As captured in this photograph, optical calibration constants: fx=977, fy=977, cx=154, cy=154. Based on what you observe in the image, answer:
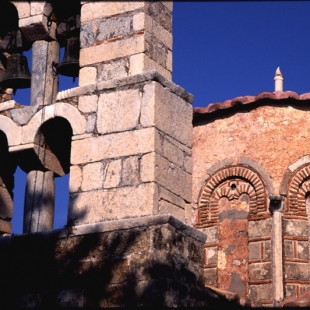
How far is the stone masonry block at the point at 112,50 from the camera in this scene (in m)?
6.79

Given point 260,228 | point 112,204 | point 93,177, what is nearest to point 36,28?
point 93,177

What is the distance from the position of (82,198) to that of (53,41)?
1.53 m

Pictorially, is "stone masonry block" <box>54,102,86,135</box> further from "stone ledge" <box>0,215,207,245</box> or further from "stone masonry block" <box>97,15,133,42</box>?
"stone ledge" <box>0,215,207,245</box>

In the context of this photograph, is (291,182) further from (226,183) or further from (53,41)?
(53,41)

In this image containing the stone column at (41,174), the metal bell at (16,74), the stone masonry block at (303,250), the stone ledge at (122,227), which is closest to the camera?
the stone ledge at (122,227)

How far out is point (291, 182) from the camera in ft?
41.7

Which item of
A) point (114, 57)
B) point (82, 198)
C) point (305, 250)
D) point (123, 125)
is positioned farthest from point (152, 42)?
point (305, 250)

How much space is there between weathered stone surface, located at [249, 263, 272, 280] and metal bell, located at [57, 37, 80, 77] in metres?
5.58

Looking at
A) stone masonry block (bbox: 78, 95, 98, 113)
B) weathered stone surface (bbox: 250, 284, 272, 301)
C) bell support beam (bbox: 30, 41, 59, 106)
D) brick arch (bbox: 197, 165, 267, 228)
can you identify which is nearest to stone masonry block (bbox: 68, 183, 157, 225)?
stone masonry block (bbox: 78, 95, 98, 113)

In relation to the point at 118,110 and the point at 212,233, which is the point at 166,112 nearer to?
the point at 118,110

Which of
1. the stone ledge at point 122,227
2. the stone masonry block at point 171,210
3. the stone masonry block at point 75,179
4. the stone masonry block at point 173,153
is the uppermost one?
the stone masonry block at point 173,153

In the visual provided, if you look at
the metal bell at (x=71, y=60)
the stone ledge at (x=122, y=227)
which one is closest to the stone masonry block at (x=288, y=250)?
the metal bell at (x=71, y=60)

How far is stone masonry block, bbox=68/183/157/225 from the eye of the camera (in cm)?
625

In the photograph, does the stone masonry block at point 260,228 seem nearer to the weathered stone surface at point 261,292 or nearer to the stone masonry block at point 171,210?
the weathered stone surface at point 261,292
